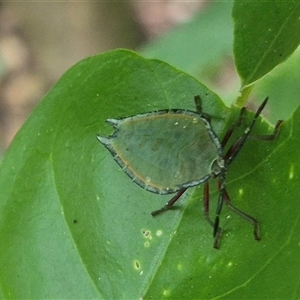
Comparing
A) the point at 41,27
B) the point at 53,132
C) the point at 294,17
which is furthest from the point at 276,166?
the point at 41,27

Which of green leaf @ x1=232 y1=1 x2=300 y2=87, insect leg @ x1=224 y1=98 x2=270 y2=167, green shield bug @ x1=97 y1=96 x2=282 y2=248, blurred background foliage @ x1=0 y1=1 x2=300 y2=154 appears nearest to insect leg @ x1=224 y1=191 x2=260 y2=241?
green shield bug @ x1=97 y1=96 x2=282 y2=248

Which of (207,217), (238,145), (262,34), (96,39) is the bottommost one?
(96,39)

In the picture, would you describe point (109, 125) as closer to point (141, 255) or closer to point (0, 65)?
point (141, 255)

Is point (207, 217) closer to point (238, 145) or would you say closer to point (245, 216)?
point (245, 216)

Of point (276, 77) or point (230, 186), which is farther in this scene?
point (276, 77)

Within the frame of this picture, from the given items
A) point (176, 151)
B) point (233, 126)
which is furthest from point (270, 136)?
point (176, 151)

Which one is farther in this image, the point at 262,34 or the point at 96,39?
the point at 96,39

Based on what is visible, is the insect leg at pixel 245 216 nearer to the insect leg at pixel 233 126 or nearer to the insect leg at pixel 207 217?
the insect leg at pixel 207 217
